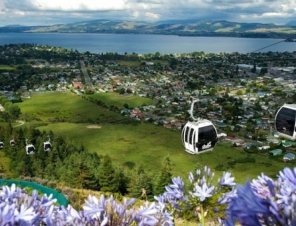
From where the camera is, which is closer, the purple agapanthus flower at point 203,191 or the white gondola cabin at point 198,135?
the purple agapanthus flower at point 203,191

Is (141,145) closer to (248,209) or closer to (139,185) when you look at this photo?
(139,185)

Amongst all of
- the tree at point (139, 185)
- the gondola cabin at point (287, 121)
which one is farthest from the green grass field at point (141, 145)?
the gondola cabin at point (287, 121)

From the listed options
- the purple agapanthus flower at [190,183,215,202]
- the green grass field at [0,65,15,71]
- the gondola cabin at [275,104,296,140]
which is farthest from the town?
the purple agapanthus flower at [190,183,215,202]

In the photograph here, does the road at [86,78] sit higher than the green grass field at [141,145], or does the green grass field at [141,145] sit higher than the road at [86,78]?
the green grass field at [141,145]

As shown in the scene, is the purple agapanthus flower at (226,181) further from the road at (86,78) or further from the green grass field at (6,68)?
the green grass field at (6,68)

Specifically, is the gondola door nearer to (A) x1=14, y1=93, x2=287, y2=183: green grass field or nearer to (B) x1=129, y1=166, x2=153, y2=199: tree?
(B) x1=129, y1=166, x2=153, y2=199: tree
